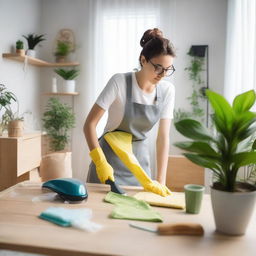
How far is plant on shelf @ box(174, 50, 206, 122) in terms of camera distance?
3.40 meters

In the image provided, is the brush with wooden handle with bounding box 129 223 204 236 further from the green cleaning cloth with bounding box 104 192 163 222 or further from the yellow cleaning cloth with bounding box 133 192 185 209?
the yellow cleaning cloth with bounding box 133 192 185 209

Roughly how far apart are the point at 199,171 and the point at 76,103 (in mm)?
1882

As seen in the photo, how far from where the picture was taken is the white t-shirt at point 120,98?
1.50 m

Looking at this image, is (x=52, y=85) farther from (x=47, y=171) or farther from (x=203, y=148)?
(x=203, y=148)

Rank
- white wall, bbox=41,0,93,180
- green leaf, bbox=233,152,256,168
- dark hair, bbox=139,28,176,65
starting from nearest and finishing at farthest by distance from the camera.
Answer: green leaf, bbox=233,152,256,168
dark hair, bbox=139,28,176,65
white wall, bbox=41,0,93,180

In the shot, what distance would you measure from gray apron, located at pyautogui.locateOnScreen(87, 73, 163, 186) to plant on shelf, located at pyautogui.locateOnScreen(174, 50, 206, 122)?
1791mm

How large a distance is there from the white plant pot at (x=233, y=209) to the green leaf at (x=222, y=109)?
0.18 m

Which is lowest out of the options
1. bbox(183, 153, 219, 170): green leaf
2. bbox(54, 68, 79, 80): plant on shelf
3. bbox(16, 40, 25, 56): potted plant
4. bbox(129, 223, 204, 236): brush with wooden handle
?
bbox(129, 223, 204, 236): brush with wooden handle

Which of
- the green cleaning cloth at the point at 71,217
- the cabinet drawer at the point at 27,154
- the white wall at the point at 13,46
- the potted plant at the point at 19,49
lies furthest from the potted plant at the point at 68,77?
the green cleaning cloth at the point at 71,217

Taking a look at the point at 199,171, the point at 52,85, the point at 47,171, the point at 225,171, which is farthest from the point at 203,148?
the point at 52,85

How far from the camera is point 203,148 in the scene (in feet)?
2.49

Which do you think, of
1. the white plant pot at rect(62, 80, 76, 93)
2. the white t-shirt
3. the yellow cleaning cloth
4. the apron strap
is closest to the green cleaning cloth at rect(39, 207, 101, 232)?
the yellow cleaning cloth

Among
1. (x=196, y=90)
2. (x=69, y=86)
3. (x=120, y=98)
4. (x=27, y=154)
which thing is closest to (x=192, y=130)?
(x=120, y=98)

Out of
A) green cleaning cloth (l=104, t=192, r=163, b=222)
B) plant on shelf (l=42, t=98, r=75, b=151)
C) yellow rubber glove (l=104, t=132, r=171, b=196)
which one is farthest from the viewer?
plant on shelf (l=42, t=98, r=75, b=151)
